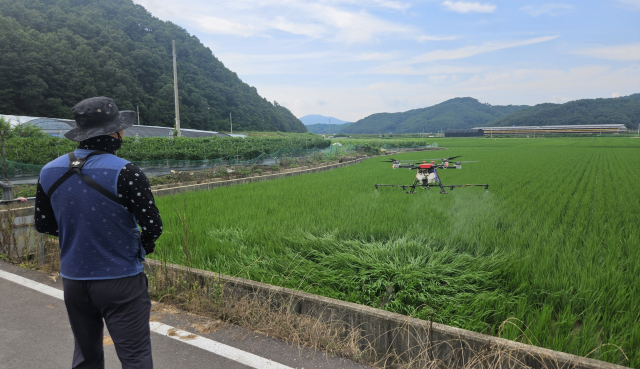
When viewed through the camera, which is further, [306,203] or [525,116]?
[525,116]

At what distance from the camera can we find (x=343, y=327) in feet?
8.57

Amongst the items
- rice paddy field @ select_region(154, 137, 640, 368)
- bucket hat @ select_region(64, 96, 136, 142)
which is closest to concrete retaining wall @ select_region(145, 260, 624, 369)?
rice paddy field @ select_region(154, 137, 640, 368)

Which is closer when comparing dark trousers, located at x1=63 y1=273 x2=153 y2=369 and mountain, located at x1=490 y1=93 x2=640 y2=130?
dark trousers, located at x1=63 y1=273 x2=153 y2=369

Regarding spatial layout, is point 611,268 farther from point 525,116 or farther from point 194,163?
point 525,116

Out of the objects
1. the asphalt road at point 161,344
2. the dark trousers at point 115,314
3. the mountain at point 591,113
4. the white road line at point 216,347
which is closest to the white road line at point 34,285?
the asphalt road at point 161,344

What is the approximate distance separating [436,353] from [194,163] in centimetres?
1253

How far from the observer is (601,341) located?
2373 mm

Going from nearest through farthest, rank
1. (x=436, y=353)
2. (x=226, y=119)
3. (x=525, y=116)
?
(x=436, y=353) < (x=226, y=119) < (x=525, y=116)

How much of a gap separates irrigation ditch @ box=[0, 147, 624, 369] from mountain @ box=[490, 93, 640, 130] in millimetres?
130584

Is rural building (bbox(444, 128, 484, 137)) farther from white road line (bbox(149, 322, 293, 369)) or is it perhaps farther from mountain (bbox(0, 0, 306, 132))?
white road line (bbox(149, 322, 293, 369))

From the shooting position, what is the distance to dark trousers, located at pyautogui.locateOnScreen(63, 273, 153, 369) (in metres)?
1.61

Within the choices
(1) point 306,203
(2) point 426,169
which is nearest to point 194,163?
(1) point 306,203

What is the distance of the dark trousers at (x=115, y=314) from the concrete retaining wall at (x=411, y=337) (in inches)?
47.9

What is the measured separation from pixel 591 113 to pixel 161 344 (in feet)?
449
